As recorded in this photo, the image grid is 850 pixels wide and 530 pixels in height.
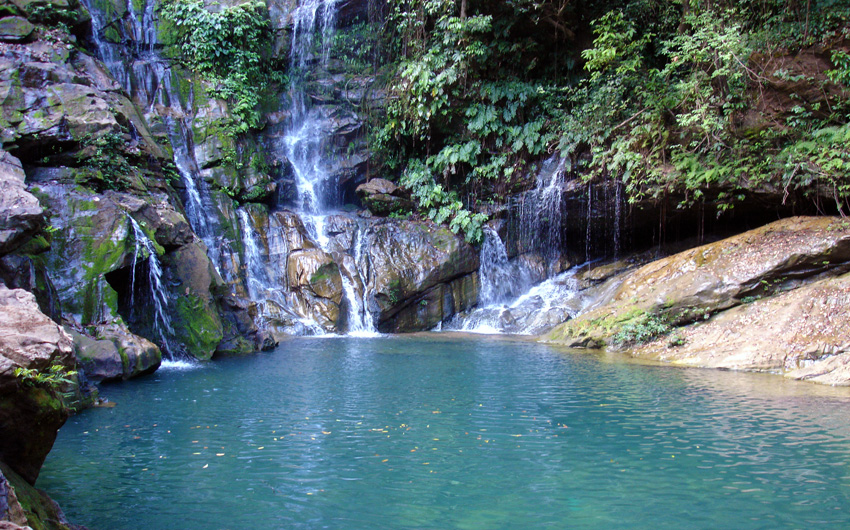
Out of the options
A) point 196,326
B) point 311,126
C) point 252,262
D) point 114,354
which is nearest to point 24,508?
point 114,354

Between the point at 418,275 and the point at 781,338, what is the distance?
10290 mm

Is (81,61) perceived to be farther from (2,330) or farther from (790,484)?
(790,484)

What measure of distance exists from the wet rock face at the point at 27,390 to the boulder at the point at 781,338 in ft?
33.5

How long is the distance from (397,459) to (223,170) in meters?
14.7

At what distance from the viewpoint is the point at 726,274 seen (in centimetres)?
1227

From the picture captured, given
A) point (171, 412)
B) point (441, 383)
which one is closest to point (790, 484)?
point (441, 383)

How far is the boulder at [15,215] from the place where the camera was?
5.76 meters

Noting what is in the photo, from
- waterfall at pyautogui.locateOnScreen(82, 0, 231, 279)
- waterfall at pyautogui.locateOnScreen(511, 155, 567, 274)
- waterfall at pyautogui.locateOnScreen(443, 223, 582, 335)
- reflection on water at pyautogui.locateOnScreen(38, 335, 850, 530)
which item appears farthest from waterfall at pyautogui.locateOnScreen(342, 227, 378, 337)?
reflection on water at pyautogui.locateOnScreen(38, 335, 850, 530)

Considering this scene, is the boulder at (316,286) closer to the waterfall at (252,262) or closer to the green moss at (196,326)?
the waterfall at (252,262)

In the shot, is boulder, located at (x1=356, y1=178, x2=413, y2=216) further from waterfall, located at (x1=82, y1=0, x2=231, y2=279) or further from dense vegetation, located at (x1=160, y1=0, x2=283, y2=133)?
waterfall, located at (x1=82, y1=0, x2=231, y2=279)

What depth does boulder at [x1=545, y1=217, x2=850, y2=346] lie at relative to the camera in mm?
11773

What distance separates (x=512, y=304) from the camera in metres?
18.7

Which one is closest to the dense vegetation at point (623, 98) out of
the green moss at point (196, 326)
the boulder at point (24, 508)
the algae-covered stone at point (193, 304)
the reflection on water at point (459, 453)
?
the reflection on water at point (459, 453)

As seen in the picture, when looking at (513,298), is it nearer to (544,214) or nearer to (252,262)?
(544,214)
